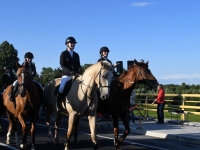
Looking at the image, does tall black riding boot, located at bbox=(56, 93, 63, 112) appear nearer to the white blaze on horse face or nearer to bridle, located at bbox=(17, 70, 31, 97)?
bridle, located at bbox=(17, 70, 31, 97)

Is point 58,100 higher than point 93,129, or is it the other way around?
point 58,100

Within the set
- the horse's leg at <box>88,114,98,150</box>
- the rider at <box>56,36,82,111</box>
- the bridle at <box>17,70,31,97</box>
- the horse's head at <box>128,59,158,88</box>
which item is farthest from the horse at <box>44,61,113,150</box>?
the horse's head at <box>128,59,158,88</box>

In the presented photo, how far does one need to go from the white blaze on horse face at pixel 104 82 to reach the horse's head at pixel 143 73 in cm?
227

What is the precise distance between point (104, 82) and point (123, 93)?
2174 mm

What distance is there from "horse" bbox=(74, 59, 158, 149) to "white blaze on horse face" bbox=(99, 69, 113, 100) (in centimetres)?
202

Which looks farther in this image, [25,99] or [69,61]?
[69,61]

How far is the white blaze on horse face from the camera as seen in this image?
8711 millimetres

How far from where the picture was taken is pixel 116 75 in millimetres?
12266

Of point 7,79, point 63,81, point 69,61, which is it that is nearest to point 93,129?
point 63,81

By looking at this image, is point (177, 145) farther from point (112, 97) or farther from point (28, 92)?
point (28, 92)

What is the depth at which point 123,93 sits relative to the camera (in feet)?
35.9

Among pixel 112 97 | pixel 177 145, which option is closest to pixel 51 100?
pixel 112 97

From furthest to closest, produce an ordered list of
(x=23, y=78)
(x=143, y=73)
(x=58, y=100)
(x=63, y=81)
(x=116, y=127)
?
(x=143, y=73) < (x=116, y=127) < (x=58, y=100) < (x=63, y=81) < (x=23, y=78)

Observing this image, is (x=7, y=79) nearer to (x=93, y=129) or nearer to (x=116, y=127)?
(x=116, y=127)
